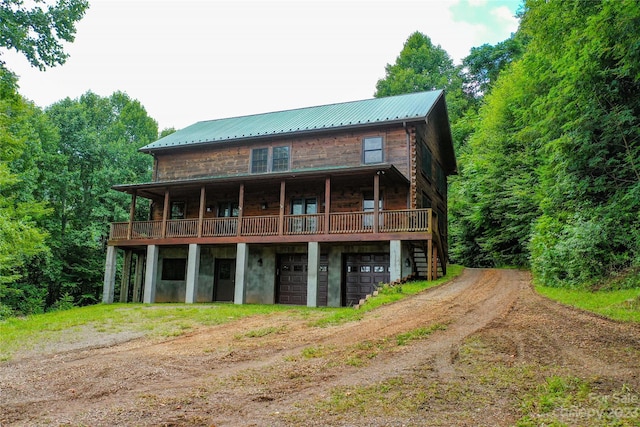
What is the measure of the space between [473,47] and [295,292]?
3661 centimetres

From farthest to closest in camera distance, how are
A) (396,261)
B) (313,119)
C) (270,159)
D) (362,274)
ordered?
(313,119) → (270,159) → (362,274) → (396,261)

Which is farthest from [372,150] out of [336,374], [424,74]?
[424,74]

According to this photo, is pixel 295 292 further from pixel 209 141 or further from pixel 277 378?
pixel 277 378

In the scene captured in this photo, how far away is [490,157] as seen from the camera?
91.2ft

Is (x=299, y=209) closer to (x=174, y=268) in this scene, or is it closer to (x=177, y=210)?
(x=177, y=210)

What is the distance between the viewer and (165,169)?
23438mm

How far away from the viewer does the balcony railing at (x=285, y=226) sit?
16.4m

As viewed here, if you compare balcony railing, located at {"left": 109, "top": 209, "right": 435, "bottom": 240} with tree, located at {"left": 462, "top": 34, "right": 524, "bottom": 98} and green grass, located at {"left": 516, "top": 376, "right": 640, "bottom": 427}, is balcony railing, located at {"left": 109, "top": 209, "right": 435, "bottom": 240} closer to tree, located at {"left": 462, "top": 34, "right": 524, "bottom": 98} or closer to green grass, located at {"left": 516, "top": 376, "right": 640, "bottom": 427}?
green grass, located at {"left": 516, "top": 376, "right": 640, "bottom": 427}

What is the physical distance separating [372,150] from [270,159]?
16.2 ft

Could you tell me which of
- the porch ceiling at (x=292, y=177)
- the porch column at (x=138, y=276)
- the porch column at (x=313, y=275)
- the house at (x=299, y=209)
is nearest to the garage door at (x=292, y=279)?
the house at (x=299, y=209)

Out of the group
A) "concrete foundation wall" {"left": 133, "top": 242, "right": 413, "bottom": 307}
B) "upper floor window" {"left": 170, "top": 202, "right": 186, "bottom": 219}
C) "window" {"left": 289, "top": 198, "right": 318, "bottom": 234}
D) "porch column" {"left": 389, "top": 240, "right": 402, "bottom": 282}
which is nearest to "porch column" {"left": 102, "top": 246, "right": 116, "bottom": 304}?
"concrete foundation wall" {"left": 133, "top": 242, "right": 413, "bottom": 307}

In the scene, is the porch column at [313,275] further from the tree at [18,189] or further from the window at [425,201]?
the tree at [18,189]

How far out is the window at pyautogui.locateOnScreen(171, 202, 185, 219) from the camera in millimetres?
22656

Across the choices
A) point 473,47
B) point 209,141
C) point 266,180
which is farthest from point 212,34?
point 473,47
